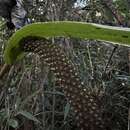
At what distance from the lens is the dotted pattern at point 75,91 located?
0.65 meters

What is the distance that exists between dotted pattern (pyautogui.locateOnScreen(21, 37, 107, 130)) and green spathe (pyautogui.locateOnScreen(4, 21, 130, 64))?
35 mm

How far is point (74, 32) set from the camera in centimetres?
77

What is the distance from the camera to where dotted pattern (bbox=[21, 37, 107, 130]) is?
65 centimetres

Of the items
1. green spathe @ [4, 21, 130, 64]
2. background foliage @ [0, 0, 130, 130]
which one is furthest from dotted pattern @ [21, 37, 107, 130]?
background foliage @ [0, 0, 130, 130]

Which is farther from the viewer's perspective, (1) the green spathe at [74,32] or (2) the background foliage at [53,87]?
(2) the background foliage at [53,87]

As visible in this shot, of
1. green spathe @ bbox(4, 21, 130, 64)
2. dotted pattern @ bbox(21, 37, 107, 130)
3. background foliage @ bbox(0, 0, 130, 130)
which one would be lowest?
background foliage @ bbox(0, 0, 130, 130)

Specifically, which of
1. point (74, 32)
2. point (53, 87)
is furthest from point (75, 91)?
point (53, 87)

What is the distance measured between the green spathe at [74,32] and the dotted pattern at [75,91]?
0.04 metres

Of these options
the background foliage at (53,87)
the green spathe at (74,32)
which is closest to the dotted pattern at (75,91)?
the green spathe at (74,32)

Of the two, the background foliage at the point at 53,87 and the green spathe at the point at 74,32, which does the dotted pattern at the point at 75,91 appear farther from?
the background foliage at the point at 53,87

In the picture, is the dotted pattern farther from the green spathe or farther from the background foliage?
the background foliage

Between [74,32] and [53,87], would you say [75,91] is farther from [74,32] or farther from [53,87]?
[53,87]

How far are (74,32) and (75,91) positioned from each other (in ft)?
0.50

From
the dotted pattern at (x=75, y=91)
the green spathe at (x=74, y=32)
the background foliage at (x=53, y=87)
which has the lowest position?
the background foliage at (x=53, y=87)
